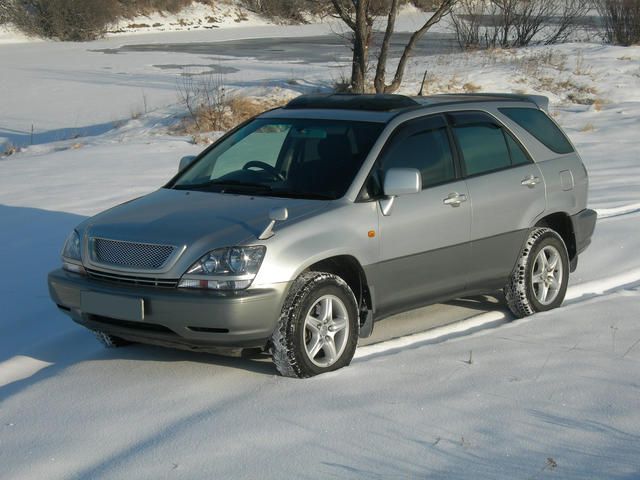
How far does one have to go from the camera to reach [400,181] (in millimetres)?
6141

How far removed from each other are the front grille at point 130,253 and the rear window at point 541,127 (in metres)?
3.05

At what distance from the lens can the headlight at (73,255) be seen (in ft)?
20.1

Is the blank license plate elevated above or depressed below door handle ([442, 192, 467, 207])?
below

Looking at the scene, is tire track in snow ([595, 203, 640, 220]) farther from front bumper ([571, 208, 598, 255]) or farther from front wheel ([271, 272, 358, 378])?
front wheel ([271, 272, 358, 378])

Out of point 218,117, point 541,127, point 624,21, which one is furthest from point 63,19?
point 541,127

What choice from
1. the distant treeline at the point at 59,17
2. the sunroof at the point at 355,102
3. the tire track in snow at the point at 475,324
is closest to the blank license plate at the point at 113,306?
the tire track in snow at the point at 475,324

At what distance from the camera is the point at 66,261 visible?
624 centimetres

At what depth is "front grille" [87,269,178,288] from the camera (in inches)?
221

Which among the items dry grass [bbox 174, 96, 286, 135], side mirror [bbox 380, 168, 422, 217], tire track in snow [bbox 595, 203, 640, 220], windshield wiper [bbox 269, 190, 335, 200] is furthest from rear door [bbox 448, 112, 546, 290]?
dry grass [bbox 174, 96, 286, 135]

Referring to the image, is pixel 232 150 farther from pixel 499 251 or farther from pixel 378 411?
pixel 378 411

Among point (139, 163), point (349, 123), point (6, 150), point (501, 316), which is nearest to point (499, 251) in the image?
point (501, 316)

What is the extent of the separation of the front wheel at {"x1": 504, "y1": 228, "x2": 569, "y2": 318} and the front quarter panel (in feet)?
5.00

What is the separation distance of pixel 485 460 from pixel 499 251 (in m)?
2.68

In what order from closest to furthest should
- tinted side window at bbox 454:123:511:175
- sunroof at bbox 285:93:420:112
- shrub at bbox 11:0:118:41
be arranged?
sunroof at bbox 285:93:420:112 → tinted side window at bbox 454:123:511:175 → shrub at bbox 11:0:118:41
